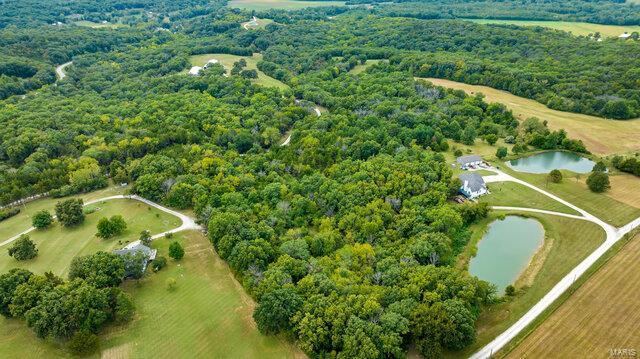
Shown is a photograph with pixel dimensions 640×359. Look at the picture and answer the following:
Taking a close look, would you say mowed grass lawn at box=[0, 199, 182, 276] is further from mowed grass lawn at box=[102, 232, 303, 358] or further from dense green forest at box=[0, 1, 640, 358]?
mowed grass lawn at box=[102, 232, 303, 358]

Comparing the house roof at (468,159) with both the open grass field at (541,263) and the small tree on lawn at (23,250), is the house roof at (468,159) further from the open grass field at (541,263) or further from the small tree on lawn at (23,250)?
the small tree on lawn at (23,250)

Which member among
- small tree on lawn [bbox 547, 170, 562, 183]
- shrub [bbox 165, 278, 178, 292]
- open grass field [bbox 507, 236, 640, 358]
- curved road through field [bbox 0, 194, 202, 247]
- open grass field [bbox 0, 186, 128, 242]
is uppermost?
open grass field [bbox 507, 236, 640, 358]

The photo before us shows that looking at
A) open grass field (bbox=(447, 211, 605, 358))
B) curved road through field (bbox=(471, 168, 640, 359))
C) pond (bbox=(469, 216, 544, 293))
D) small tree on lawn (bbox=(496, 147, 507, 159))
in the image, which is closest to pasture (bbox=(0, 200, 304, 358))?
curved road through field (bbox=(471, 168, 640, 359))

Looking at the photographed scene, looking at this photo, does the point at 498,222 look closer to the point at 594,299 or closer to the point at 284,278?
the point at 594,299

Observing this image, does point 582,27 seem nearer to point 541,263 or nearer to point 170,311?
point 541,263

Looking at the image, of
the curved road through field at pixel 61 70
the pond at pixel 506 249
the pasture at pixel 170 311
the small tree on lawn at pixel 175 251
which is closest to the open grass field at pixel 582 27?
Answer: the pond at pixel 506 249

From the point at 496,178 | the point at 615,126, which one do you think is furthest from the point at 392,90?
the point at 615,126
